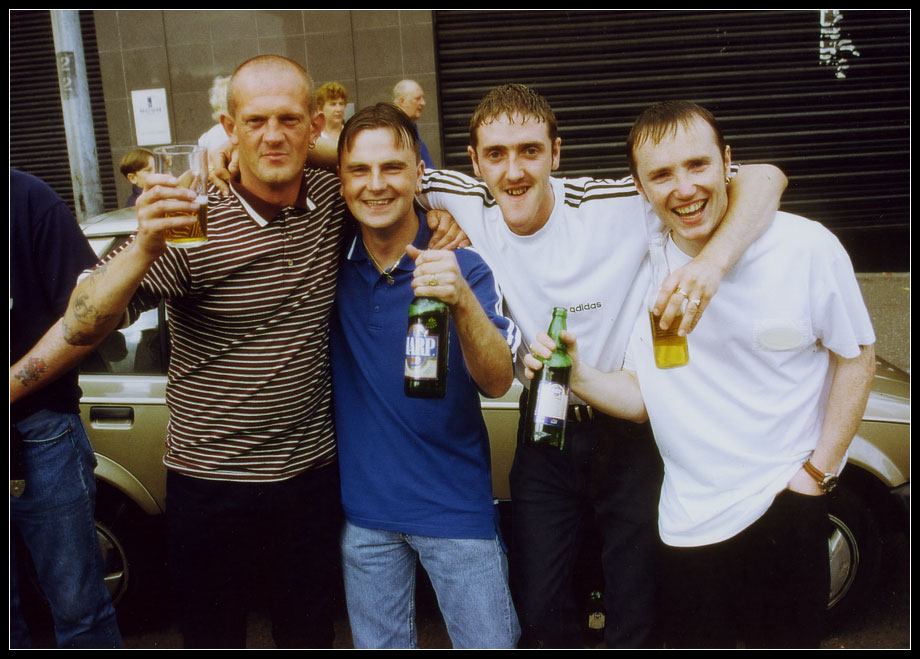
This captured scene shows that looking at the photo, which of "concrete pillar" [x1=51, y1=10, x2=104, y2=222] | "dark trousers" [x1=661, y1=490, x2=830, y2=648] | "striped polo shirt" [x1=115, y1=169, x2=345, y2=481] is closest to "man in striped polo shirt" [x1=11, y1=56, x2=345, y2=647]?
"striped polo shirt" [x1=115, y1=169, x2=345, y2=481]

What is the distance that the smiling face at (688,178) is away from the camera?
2.12 m

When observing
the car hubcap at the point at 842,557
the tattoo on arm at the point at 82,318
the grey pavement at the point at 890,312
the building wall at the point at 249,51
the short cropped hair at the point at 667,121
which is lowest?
the car hubcap at the point at 842,557

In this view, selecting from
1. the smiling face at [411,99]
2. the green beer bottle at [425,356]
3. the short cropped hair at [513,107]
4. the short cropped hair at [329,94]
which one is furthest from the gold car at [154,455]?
the smiling face at [411,99]

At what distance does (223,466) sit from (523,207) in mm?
1281

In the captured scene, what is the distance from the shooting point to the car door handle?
3.16m

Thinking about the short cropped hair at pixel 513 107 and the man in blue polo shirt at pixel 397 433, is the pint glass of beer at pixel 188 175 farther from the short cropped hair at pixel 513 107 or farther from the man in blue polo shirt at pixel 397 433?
the short cropped hair at pixel 513 107

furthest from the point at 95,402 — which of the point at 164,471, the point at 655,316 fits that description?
the point at 655,316

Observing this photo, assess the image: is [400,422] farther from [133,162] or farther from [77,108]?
[77,108]

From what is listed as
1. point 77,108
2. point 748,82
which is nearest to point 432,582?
point 77,108

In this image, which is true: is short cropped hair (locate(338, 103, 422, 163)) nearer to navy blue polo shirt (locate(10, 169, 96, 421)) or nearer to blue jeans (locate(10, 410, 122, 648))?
navy blue polo shirt (locate(10, 169, 96, 421))

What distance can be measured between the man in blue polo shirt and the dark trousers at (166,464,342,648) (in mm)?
108

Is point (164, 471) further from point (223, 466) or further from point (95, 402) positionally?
point (223, 466)

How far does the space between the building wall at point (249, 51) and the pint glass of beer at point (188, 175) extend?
626 cm

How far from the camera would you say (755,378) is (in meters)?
2.15
